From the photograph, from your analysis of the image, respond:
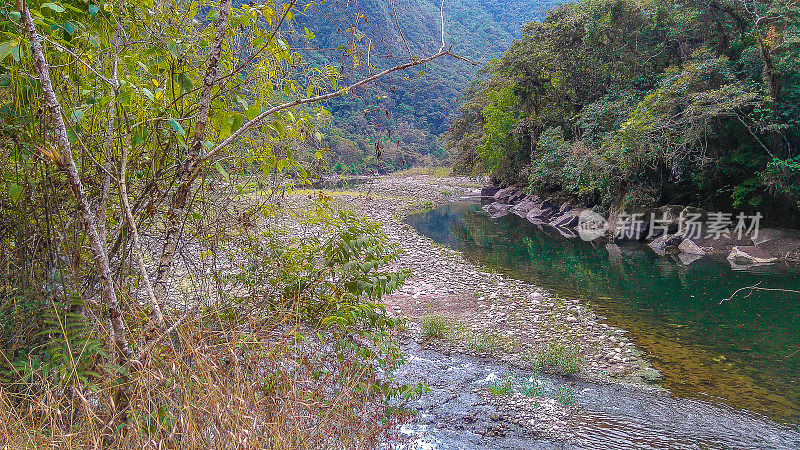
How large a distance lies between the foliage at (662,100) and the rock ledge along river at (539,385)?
287 inches

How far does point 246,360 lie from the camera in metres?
2.26

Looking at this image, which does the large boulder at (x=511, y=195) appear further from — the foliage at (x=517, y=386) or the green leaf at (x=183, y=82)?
the green leaf at (x=183, y=82)

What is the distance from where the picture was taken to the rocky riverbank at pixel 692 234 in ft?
40.8

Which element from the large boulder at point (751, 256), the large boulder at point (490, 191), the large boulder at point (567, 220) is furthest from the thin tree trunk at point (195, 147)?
the large boulder at point (490, 191)

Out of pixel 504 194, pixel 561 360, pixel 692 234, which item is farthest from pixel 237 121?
pixel 504 194

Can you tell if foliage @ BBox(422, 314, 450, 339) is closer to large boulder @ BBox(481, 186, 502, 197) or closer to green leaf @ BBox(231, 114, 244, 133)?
green leaf @ BBox(231, 114, 244, 133)

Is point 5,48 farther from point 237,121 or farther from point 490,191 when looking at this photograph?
point 490,191

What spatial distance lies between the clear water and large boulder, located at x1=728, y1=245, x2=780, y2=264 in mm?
527

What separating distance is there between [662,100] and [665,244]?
4.40 meters

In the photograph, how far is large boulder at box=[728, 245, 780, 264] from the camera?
12.0 meters

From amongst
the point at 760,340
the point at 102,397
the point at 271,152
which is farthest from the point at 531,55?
the point at 102,397

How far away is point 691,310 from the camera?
28.9ft

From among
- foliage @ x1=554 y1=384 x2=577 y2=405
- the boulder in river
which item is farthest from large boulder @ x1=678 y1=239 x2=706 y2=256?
foliage @ x1=554 y1=384 x2=577 y2=405

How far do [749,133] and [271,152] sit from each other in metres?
15.8
